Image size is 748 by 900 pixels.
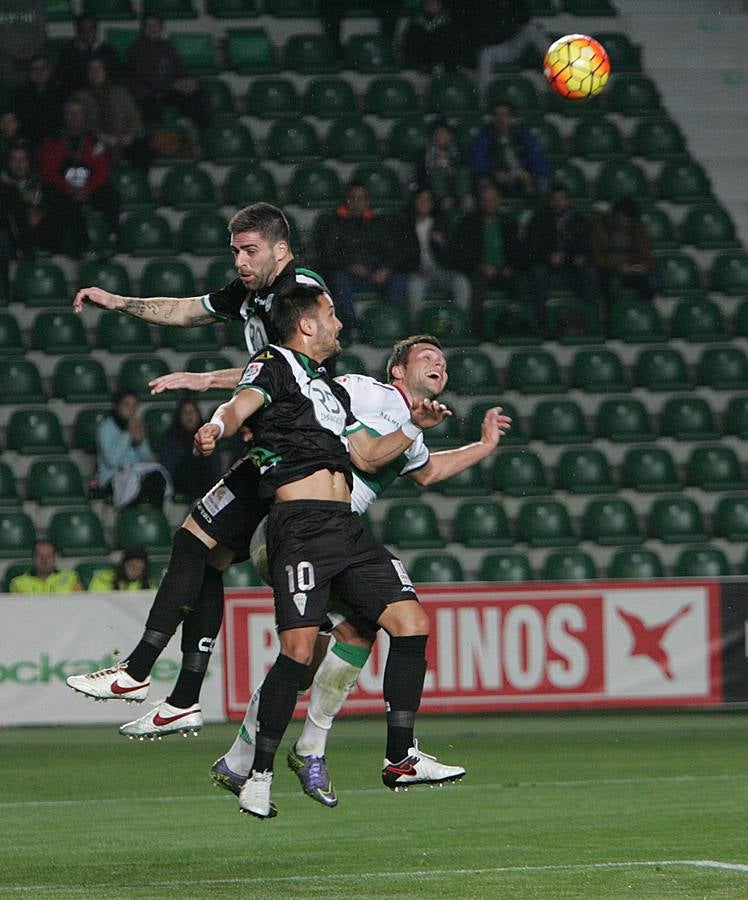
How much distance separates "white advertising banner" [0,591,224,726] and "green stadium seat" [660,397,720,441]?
5701 millimetres

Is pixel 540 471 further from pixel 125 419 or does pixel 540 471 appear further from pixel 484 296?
pixel 125 419

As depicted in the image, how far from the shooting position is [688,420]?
54.9 ft

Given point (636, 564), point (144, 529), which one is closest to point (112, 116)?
point (144, 529)

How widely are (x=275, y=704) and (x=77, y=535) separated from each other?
844 cm

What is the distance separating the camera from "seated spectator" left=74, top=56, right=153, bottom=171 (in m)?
16.5

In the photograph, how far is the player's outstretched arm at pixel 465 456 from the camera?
7.41m

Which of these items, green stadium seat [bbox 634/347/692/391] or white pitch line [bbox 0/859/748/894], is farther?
green stadium seat [bbox 634/347/692/391]

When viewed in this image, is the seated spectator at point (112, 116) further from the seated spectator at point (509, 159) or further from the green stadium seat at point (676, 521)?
the green stadium seat at point (676, 521)

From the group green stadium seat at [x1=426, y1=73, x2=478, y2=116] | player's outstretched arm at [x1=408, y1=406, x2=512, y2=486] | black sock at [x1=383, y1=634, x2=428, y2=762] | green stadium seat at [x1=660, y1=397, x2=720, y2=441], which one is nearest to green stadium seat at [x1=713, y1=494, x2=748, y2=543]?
green stadium seat at [x1=660, y1=397, x2=720, y2=441]

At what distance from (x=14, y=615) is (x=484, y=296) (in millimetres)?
5964

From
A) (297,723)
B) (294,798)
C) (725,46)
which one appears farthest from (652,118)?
(294,798)

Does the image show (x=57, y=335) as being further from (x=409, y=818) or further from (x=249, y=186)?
(x=409, y=818)

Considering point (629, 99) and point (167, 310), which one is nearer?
point (167, 310)

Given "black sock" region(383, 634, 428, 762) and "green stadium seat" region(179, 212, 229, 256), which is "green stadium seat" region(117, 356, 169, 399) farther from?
"black sock" region(383, 634, 428, 762)
